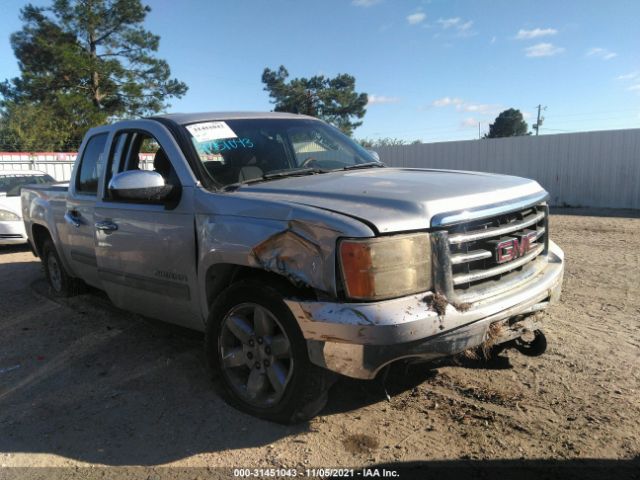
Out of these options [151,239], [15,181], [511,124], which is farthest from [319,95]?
[511,124]

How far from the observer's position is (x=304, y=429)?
9.91ft

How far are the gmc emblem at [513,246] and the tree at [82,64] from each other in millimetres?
30250

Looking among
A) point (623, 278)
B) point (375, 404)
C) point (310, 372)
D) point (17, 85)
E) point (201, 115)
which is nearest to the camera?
point (310, 372)

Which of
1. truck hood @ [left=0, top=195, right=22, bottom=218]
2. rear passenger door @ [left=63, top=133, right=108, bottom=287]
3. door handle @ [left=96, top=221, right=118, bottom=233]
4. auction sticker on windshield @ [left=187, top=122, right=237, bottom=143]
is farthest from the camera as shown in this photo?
truck hood @ [left=0, top=195, right=22, bottom=218]

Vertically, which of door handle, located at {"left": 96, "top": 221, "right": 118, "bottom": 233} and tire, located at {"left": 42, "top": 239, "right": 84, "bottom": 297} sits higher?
door handle, located at {"left": 96, "top": 221, "right": 118, "bottom": 233}

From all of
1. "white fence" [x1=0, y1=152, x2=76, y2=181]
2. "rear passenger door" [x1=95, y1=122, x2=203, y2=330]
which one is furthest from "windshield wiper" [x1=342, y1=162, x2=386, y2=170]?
"white fence" [x1=0, y1=152, x2=76, y2=181]

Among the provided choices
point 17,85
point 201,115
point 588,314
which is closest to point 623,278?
point 588,314

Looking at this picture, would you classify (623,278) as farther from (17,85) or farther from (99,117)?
(17,85)

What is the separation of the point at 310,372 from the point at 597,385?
6.47 ft

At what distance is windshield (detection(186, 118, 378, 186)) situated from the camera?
3.57 m

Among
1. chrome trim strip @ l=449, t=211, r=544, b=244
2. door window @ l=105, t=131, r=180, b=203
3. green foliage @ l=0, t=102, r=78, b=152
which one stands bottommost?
chrome trim strip @ l=449, t=211, r=544, b=244

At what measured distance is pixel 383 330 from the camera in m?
2.44

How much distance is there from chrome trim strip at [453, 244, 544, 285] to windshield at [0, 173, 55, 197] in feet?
31.8

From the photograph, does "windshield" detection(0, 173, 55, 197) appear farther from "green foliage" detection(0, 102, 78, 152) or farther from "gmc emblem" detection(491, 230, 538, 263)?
"green foliage" detection(0, 102, 78, 152)
